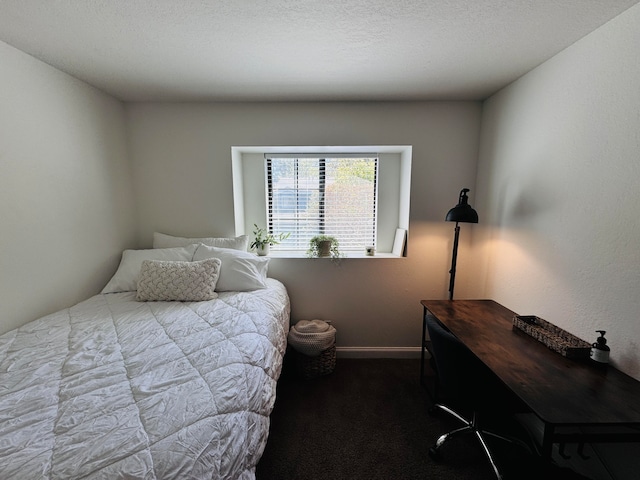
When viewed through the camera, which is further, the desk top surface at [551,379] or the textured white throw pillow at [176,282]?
the textured white throw pillow at [176,282]

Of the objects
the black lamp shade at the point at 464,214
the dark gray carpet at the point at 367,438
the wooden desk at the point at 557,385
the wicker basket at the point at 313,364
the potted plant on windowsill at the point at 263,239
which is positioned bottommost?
the dark gray carpet at the point at 367,438

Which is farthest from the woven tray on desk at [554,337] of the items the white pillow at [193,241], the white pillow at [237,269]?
the white pillow at [193,241]

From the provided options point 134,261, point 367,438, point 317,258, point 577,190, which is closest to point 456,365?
point 367,438

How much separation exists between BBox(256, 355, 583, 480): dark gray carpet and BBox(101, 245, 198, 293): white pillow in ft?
4.54

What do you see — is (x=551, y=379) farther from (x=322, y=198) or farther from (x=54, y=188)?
(x=54, y=188)

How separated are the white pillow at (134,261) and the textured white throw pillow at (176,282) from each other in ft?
0.62

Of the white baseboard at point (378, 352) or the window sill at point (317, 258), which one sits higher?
the window sill at point (317, 258)

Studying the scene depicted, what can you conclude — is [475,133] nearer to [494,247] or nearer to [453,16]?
[494,247]

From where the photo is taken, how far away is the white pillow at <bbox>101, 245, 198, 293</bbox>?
80.8 inches

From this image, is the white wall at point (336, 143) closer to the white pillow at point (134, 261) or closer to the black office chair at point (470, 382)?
the white pillow at point (134, 261)

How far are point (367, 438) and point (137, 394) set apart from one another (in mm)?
1377

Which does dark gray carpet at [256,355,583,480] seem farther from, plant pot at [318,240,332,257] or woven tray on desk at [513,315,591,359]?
plant pot at [318,240,332,257]

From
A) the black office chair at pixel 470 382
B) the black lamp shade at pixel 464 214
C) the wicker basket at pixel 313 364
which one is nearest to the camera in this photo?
the black office chair at pixel 470 382

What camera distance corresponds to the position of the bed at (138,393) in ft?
2.35
